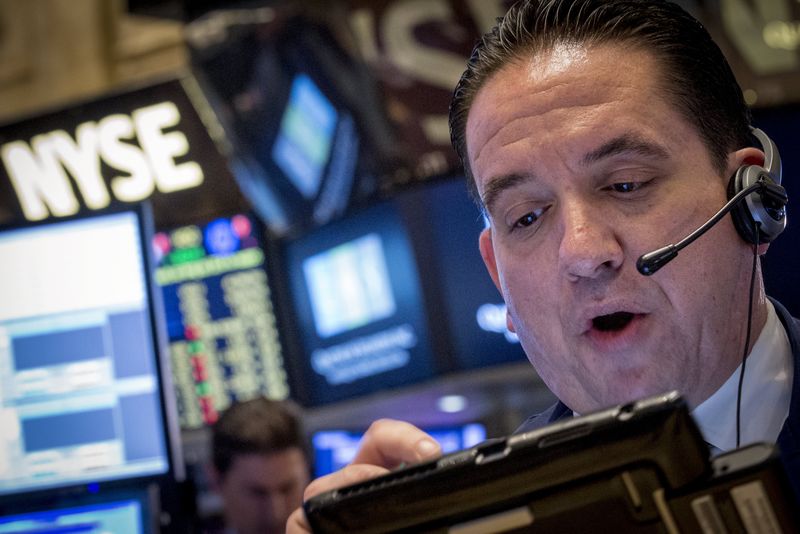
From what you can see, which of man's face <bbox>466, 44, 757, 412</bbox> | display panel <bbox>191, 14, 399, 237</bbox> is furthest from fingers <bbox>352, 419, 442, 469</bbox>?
display panel <bbox>191, 14, 399, 237</bbox>

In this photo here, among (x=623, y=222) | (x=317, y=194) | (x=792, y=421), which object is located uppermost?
(x=317, y=194)

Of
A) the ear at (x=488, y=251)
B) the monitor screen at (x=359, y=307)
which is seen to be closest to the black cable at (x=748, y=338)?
the ear at (x=488, y=251)

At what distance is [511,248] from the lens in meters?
1.22

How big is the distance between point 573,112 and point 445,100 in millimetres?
3079

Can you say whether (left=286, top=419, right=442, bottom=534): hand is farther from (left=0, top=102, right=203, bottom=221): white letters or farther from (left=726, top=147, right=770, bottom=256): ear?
(left=0, top=102, right=203, bottom=221): white letters

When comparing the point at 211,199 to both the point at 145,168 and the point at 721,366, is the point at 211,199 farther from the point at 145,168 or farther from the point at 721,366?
the point at 721,366

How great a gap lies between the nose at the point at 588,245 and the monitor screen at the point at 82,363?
895 mm

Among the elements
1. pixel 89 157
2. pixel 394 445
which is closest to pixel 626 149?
pixel 394 445

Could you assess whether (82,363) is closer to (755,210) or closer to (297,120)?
(755,210)

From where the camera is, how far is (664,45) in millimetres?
1207

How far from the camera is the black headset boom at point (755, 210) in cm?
113

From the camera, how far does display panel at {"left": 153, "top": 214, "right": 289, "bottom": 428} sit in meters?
4.24

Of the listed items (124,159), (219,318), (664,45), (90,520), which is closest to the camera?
(664,45)

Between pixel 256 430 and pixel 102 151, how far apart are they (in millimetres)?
1208
